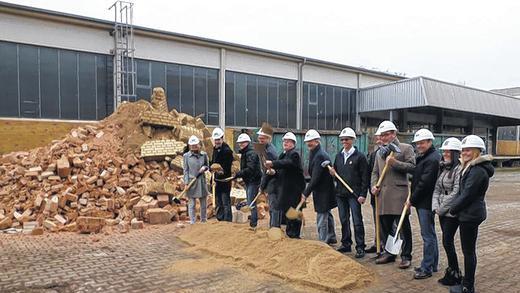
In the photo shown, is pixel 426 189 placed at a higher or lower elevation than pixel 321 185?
higher

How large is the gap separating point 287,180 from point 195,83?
16217 mm

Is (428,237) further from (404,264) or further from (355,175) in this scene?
(355,175)

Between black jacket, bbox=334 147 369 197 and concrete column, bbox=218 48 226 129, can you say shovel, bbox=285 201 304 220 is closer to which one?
black jacket, bbox=334 147 369 197

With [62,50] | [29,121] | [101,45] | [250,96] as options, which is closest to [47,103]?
[29,121]

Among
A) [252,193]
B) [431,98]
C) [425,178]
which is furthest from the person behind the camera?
[431,98]

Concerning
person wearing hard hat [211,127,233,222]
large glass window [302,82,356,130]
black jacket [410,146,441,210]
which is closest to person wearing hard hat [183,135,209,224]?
person wearing hard hat [211,127,233,222]

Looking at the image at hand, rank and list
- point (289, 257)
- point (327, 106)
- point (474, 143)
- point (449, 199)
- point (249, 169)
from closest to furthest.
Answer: point (474, 143), point (449, 199), point (289, 257), point (249, 169), point (327, 106)

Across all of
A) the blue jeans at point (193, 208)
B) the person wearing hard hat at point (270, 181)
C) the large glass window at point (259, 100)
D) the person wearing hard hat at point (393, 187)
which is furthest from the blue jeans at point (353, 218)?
the large glass window at point (259, 100)

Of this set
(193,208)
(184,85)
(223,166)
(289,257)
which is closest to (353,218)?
(289,257)

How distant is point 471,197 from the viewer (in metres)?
4.25

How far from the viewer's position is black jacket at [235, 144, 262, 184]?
24.7 feet

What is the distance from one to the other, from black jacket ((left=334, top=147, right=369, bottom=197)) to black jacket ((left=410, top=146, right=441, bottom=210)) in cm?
99

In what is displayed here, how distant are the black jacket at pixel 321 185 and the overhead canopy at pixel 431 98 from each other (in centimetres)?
2016

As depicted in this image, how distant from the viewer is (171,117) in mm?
12648
